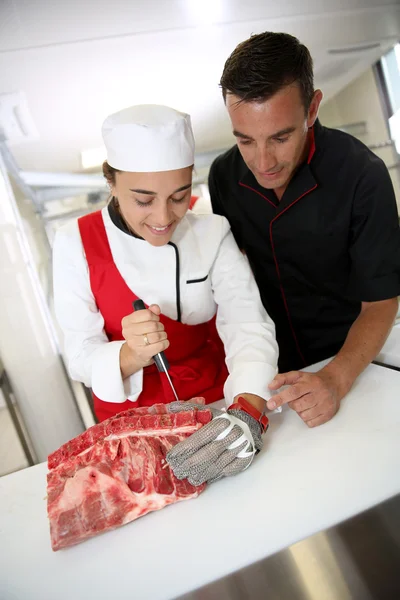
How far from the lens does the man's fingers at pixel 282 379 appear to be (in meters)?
1.07

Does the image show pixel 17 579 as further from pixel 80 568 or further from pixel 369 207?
pixel 369 207

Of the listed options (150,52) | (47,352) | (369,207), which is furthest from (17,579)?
(150,52)

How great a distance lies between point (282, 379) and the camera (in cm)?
107

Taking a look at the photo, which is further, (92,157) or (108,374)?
(92,157)

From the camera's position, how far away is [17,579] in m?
0.79

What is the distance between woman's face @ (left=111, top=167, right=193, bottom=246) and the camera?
1.11m

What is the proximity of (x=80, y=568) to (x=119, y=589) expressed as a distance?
0.31 ft

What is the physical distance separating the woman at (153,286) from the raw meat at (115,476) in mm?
175

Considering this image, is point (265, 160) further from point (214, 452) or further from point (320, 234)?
point (214, 452)

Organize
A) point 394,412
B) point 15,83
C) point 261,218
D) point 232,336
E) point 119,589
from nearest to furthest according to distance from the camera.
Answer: point 119,589 < point 394,412 < point 232,336 < point 261,218 < point 15,83

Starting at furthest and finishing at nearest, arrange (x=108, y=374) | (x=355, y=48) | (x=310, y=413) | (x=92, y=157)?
(x=355, y=48) < (x=92, y=157) < (x=108, y=374) < (x=310, y=413)

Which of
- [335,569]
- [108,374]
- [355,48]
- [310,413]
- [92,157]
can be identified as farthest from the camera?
[355,48]

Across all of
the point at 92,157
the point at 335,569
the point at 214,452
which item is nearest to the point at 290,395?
the point at 214,452

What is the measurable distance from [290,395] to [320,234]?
59 cm
